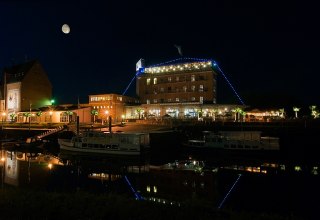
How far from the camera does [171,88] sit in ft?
271

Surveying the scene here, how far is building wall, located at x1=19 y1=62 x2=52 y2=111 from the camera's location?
7669 centimetres

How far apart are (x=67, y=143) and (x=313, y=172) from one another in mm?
33035

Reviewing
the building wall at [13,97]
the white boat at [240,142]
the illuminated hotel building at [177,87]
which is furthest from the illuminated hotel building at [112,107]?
the white boat at [240,142]

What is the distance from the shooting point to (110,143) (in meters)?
38.0

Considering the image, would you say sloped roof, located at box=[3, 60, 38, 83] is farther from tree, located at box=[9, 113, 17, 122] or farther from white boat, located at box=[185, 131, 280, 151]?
white boat, located at box=[185, 131, 280, 151]

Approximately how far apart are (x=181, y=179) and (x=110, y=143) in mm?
15897

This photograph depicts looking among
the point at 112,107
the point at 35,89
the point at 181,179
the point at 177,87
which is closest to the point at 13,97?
the point at 35,89

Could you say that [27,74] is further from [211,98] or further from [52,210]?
[52,210]

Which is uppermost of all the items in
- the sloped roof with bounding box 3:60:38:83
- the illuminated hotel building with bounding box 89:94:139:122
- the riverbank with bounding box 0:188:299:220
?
the sloped roof with bounding box 3:60:38:83

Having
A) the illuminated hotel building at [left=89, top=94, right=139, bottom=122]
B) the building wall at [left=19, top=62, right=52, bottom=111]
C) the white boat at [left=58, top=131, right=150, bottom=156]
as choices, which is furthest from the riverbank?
the building wall at [left=19, top=62, right=52, bottom=111]

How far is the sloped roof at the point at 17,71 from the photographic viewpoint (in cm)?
7776

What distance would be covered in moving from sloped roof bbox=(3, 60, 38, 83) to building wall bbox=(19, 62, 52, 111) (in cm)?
123

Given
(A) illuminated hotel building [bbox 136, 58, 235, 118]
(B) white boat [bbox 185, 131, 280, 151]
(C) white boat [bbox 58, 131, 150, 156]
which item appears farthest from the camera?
(A) illuminated hotel building [bbox 136, 58, 235, 118]

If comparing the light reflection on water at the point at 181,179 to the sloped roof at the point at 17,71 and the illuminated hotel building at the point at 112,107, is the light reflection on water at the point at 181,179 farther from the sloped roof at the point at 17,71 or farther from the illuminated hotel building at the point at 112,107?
the sloped roof at the point at 17,71
